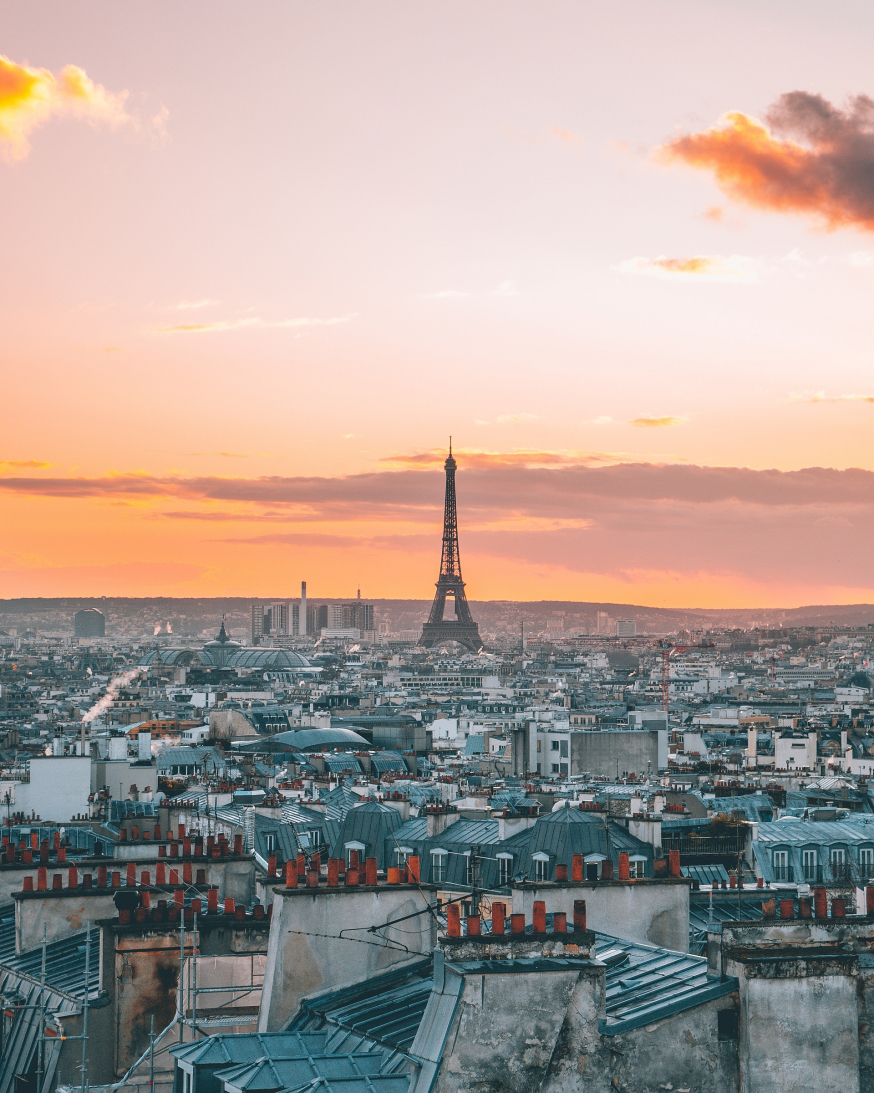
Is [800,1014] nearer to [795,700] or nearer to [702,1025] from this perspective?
[702,1025]

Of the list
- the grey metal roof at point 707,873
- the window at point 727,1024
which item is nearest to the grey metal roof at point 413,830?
the grey metal roof at point 707,873

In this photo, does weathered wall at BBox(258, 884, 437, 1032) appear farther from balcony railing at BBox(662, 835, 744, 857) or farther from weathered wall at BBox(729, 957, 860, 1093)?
balcony railing at BBox(662, 835, 744, 857)

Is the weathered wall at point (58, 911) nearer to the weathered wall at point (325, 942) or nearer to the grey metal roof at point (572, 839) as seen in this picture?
the weathered wall at point (325, 942)

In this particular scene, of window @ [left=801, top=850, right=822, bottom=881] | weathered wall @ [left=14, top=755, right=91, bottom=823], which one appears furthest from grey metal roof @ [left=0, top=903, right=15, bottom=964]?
weathered wall @ [left=14, top=755, right=91, bottom=823]

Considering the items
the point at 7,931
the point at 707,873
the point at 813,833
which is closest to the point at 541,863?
the point at 707,873

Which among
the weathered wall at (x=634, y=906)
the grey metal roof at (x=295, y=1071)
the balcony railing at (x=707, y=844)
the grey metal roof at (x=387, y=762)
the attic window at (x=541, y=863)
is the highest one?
the weathered wall at (x=634, y=906)

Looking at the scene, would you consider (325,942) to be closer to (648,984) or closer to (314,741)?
(648,984)

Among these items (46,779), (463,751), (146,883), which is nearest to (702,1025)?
(146,883)
